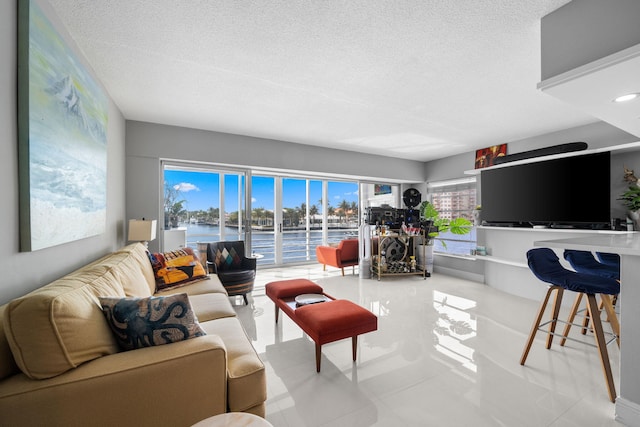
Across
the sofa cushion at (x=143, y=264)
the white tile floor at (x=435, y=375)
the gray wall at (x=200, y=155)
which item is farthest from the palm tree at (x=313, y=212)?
the sofa cushion at (x=143, y=264)

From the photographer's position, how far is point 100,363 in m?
1.16

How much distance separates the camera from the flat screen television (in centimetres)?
338

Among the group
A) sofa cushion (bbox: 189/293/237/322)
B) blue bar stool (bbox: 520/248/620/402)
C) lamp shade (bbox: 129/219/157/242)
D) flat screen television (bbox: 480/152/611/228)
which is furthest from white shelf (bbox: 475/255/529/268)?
lamp shade (bbox: 129/219/157/242)

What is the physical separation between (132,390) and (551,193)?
4.97 meters

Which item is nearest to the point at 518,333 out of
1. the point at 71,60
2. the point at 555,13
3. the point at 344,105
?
the point at 555,13

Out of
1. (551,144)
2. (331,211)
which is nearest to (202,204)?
(331,211)

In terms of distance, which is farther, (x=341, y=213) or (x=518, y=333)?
(x=341, y=213)

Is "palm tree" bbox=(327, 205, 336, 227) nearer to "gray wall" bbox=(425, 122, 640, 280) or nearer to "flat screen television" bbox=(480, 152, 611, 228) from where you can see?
"gray wall" bbox=(425, 122, 640, 280)

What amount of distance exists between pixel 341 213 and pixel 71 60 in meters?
5.69

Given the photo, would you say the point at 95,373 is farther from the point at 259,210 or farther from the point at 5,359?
the point at 259,210

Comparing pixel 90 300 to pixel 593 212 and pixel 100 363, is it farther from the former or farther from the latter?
pixel 593 212

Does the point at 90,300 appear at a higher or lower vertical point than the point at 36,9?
lower

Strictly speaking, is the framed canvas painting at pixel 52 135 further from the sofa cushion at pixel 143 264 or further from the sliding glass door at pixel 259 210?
the sliding glass door at pixel 259 210

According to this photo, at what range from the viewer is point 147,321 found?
1.33 m
